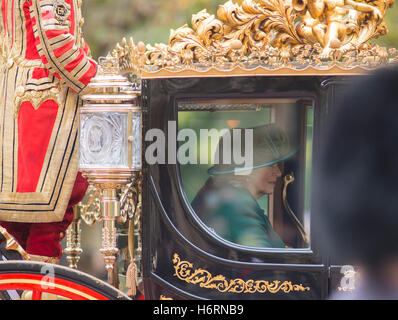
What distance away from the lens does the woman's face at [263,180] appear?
2.11 metres

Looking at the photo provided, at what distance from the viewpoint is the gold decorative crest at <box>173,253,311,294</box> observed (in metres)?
2.04

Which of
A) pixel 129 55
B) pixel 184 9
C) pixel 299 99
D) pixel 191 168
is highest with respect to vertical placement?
pixel 184 9

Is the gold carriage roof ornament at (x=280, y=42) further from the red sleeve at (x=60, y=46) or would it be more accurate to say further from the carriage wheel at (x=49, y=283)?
the carriage wheel at (x=49, y=283)

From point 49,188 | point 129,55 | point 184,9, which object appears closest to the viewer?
point 129,55

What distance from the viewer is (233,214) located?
2.12 metres

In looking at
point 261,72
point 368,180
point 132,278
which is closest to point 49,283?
point 132,278

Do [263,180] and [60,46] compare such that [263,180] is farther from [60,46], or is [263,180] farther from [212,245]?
[60,46]

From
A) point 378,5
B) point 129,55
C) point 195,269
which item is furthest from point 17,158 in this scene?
point 378,5

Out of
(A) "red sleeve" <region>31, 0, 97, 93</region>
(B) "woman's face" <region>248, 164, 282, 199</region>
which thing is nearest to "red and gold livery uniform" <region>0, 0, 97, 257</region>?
(A) "red sleeve" <region>31, 0, 97, 93</region>

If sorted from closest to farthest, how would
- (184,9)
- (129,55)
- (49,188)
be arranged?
(129,55)
(49,188)
(184,9)

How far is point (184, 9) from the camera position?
7.47 m

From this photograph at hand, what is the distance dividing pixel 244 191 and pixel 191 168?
0.18 meters

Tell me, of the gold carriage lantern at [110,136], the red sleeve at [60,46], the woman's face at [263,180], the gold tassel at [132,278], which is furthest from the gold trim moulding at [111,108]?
the gold tassel at [132,278]
